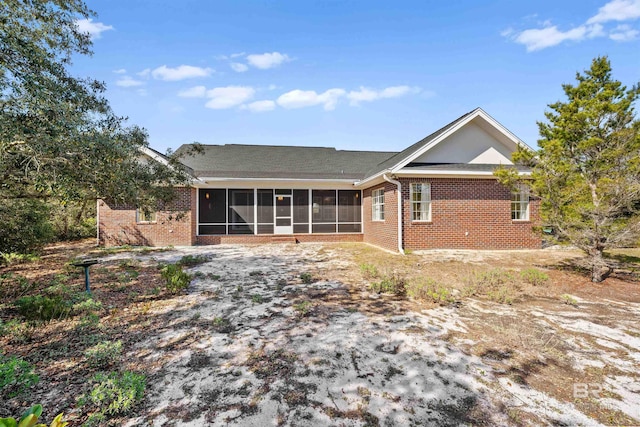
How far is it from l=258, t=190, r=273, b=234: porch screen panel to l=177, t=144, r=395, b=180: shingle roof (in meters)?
1.20

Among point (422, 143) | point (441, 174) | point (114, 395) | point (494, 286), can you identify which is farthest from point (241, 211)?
point (114, 395)

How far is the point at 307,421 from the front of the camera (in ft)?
7.25

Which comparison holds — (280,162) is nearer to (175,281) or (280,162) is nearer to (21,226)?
(21,226)

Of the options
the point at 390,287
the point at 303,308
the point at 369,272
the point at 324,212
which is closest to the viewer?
the point at 303,308

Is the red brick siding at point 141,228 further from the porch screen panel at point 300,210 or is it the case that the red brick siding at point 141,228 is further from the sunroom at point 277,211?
the porch screen panel at point 300,210

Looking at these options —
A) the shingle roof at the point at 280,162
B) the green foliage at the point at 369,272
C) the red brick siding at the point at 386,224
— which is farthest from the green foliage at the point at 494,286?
the shingle roof at the point at 280,162

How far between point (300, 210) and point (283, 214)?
0.87 metres

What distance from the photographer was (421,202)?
1067cm

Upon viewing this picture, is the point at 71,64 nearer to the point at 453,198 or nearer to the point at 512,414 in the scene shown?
the point at 512,414

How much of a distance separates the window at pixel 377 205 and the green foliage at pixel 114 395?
415 inches

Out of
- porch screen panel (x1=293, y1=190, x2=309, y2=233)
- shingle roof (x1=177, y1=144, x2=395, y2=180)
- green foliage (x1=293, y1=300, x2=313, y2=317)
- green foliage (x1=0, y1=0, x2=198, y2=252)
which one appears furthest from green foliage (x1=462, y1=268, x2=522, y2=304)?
porch screen panel (x1=293, y1=190, x2=309, y2=233)

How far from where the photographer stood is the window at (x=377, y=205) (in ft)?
40.0

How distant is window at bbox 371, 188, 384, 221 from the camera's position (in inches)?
480

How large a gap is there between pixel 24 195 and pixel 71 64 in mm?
2581
